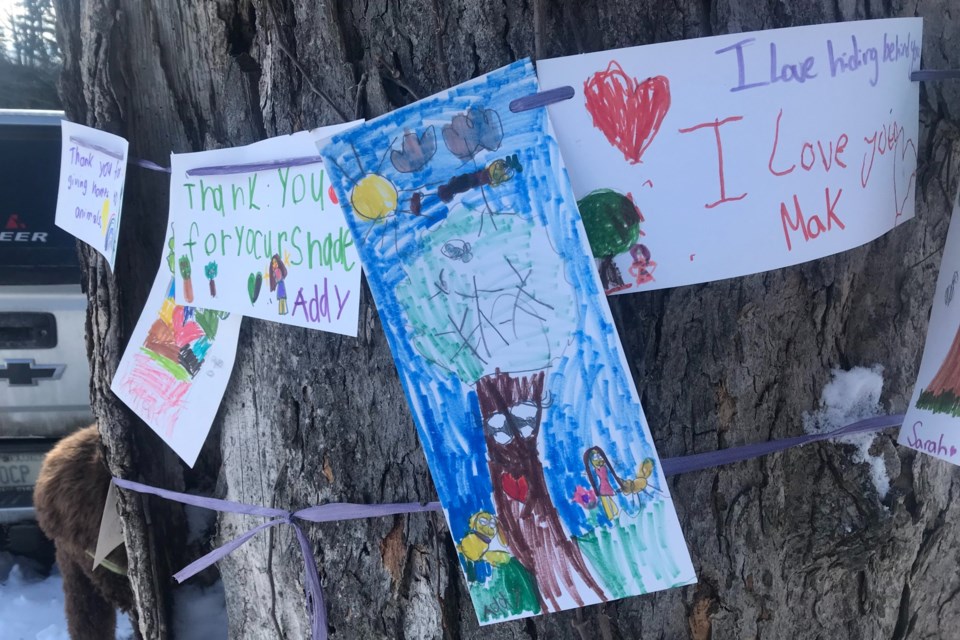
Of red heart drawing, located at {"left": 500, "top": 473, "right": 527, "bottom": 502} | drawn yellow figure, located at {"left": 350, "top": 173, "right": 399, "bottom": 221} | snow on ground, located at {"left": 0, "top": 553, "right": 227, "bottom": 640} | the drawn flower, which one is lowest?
snow on ground, located at {"left": 0, "top": 553, "right": 227, "bottom": 640}

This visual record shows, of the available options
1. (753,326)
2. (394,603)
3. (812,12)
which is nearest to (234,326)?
(394,603)

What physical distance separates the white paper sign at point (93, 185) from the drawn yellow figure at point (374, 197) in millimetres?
657

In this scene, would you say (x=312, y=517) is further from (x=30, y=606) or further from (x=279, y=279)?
(x=30, y=606)

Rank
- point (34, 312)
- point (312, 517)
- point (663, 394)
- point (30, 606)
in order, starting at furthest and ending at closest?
1. point (30, 606)
2. point (34, 312)
3. point (312, 517)
4. point (663, 394)

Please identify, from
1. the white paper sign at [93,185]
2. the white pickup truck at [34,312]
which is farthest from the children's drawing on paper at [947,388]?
the white pickup truck at [34,312]

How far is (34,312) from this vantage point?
3117mm

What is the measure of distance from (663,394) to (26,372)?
2.90m

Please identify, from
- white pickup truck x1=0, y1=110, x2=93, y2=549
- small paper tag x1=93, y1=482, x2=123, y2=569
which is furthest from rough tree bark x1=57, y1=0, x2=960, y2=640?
white pickup truck x1=0, y1=110, x2=93, y2=549

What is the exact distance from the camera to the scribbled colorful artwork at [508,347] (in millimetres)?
948

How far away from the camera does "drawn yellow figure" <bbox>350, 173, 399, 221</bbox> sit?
97 cm

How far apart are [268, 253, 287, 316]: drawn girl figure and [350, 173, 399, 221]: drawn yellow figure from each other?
21cm

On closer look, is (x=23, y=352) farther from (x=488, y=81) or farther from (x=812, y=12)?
(x=812, y=12)

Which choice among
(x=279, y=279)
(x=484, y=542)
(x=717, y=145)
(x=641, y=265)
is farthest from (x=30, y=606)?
(x=717, y=145)

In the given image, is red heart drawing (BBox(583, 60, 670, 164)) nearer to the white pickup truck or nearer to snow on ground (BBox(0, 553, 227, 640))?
the white pickup truck
